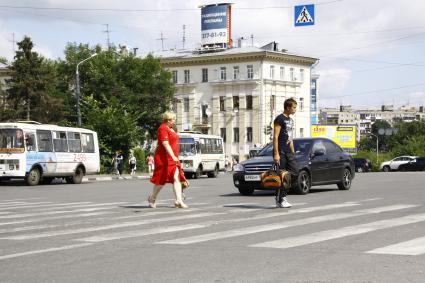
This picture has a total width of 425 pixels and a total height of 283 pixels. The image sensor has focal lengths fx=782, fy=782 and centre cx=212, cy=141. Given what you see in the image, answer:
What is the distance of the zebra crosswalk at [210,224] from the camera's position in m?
9.13

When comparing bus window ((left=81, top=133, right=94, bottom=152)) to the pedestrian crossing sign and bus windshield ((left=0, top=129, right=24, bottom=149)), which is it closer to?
bus windshield ((left=0, top=129, right=24, bottom=149))

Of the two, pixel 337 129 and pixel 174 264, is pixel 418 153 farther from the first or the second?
pixel 174 264

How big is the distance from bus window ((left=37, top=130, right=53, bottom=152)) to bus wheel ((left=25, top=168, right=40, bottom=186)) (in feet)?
3.26

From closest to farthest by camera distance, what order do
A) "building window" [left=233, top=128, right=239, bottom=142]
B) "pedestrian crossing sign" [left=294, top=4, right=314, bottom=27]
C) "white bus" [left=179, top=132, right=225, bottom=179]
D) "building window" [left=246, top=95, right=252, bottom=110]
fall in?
"pedestrian crossing sign" [left=294, top=4, right=314, bottom=27], "white bus" [left=179, top=132, right=225, bottom=179], "building window" [left=246, top=95, right=252, bottom=110], "building window" [left=233, top=128, right=239, bottom=142]

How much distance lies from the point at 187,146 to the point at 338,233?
3636 centimetres

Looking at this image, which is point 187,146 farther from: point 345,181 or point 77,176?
point 345,181

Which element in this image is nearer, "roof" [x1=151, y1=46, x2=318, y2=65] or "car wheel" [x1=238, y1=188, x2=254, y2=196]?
"car wheel" [x1=238, y1=188, x2=254, y2=196]

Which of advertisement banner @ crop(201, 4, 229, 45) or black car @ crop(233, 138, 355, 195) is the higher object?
advertisement banner @ crop(201, 4, 229, 45)

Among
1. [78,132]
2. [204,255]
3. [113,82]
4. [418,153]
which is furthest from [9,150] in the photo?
[418,153]

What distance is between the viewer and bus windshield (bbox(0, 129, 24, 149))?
32594mm

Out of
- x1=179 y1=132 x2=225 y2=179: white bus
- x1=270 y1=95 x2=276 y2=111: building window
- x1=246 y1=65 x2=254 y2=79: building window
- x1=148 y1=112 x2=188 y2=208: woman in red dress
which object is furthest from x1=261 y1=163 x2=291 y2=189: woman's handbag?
x1=270 y1=95 x2=276 y2=111: building window

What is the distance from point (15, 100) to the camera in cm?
6869

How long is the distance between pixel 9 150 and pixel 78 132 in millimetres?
5343

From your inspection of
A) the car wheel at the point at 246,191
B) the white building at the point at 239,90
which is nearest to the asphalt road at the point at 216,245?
the car wheel at the point at 246,191
